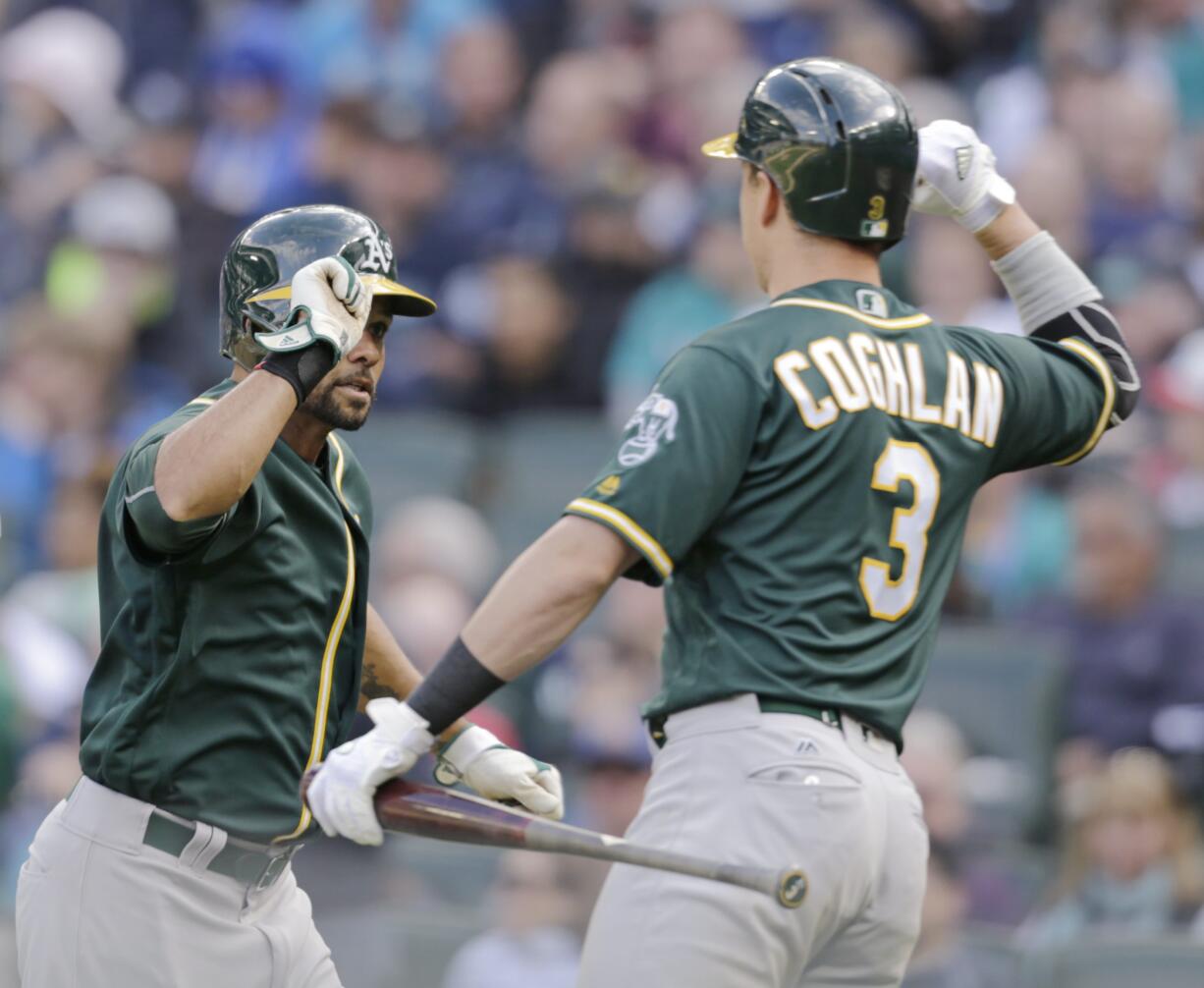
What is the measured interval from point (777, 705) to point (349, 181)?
711cm

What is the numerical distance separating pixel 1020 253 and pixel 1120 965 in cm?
255

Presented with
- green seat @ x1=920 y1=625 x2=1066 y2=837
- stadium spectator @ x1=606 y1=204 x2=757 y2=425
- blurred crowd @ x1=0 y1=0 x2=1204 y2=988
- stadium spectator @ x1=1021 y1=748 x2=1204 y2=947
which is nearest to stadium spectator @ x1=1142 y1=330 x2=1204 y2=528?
blurred crowd @ x1=0 y1=0 x2=1204 y2=988

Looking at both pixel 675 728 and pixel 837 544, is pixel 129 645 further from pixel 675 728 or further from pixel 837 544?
pixel 837 544

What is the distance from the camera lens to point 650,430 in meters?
3.58

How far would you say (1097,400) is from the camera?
4.09 m

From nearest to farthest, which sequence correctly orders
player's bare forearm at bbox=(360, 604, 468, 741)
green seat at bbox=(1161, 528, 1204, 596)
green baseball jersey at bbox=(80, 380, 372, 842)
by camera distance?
green baseball jersey at bbox=(80, 380, 372, 842)
player's bare forearm at bbox=(360, 604, 468, 741)
green seat at bbox=(1161, 528, 1204, 596)

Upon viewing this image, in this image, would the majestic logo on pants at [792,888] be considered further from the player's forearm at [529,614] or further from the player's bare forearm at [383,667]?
the player's bare forearm at [383,667]

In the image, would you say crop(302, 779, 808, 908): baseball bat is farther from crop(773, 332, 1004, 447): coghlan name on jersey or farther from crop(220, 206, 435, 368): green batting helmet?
crop(220, 206, 435, 368): green batting helmet

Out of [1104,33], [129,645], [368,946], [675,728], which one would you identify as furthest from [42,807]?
[1104,33]

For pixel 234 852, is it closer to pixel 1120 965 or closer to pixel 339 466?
pixel 339 466

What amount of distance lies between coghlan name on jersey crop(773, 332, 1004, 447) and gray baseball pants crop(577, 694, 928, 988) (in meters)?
0.54

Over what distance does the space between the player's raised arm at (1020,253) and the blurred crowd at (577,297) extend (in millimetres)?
Result: 2481

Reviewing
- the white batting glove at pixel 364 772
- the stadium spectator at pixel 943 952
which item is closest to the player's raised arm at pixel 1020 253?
the white batting glove at pixel 364 772

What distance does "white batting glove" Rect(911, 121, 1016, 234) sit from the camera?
416 cm
